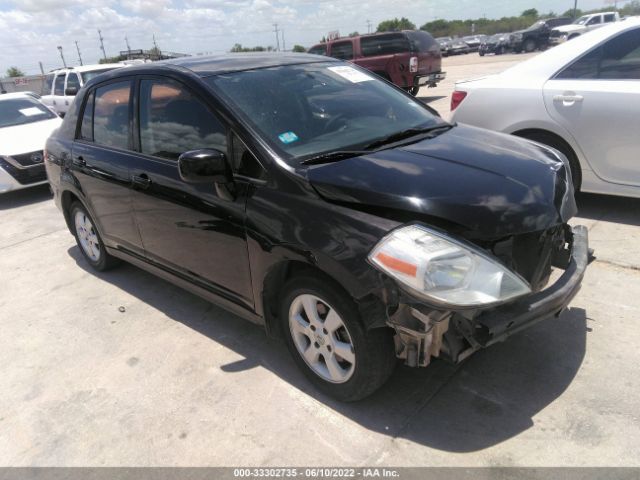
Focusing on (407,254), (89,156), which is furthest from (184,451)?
(89,156)

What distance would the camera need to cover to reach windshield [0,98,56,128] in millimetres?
8883

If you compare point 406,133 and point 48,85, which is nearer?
point 406,133

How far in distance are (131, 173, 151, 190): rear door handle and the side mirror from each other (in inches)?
32.4

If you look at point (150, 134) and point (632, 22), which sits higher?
point (632, 22)

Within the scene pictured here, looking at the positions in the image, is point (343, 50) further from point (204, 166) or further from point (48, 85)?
point (204, 166)

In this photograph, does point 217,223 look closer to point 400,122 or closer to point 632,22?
point 400,122

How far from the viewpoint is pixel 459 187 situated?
2389mm

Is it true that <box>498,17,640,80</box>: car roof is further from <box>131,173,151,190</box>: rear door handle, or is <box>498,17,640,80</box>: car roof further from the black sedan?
<box>131,173,151,190</box>: rear door handle

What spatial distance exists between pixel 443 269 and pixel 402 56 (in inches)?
504

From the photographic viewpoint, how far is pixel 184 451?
98.8 inches

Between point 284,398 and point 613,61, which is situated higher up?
point 613,61

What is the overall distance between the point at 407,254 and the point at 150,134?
2.19m

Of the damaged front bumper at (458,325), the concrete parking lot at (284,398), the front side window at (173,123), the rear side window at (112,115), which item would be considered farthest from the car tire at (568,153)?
the rear side window at (112,115)

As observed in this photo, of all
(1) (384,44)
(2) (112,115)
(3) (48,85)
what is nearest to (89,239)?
(2) (112,115)
